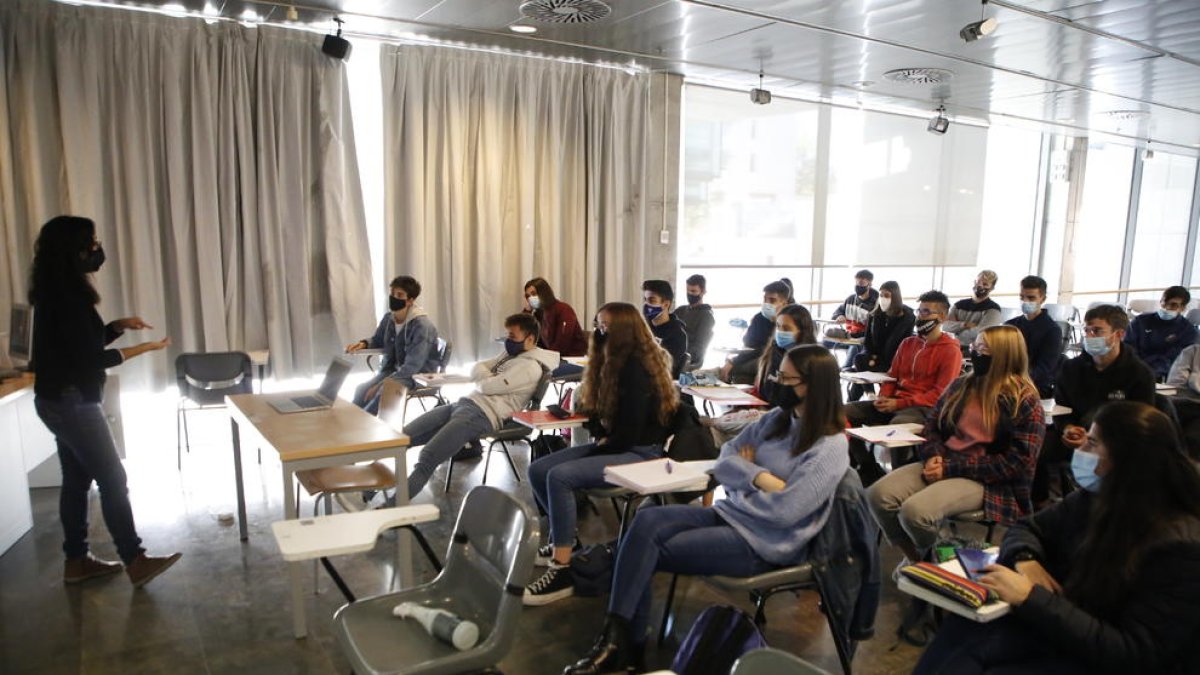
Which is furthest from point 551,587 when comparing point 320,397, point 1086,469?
point 1086,469

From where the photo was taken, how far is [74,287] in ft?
10.2

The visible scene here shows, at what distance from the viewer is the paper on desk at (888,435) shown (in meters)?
3.41

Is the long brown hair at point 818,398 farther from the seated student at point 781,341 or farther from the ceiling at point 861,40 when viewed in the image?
the ceiling at point 861,40

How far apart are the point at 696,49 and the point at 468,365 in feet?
11.4

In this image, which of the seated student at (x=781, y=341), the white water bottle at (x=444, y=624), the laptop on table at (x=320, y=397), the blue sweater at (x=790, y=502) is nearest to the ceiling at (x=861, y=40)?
the seated student at (x=781, y=341)

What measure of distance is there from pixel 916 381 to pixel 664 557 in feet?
8.73

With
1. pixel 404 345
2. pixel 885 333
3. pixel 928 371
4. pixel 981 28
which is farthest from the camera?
pixel 885 333

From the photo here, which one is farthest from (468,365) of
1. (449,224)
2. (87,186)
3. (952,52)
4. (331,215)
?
(952,52)

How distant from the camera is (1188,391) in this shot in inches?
191

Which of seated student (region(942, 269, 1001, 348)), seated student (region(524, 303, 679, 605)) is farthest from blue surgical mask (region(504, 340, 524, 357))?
seated student (region(942, 269, 1001, 348))

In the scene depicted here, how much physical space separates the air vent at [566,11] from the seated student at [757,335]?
232cm

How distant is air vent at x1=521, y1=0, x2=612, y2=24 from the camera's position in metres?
5.01

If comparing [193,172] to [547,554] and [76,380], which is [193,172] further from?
[547,554]

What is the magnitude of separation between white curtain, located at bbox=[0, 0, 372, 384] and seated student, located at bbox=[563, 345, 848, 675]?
4.41 metres
